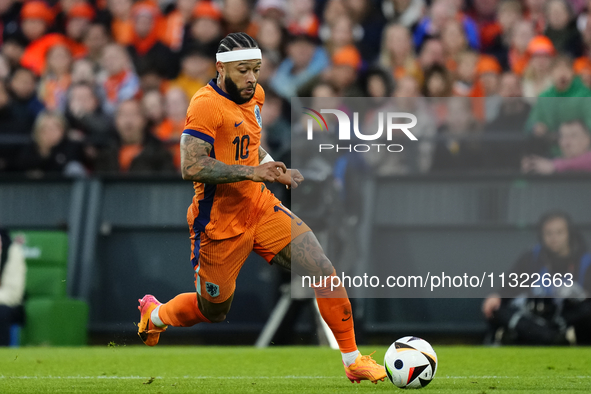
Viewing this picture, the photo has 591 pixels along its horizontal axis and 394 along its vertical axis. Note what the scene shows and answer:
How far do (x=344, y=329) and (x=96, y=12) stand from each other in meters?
9.55

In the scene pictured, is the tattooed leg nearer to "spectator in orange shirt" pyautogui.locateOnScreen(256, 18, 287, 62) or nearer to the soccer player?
the soccer player

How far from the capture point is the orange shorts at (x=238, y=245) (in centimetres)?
634

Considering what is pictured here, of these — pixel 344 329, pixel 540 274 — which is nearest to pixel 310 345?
pixel 540 274

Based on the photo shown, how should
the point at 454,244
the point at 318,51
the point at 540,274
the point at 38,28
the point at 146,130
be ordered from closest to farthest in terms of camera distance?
the point at 540,274 → the point at 454,244 → the point at 146,130 → the point at 318,51 → the point at 38,28

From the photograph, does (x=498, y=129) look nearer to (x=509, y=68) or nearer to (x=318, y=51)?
(x=509, y=68)

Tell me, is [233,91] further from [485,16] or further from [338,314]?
[485,16]

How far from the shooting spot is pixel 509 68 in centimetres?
1184

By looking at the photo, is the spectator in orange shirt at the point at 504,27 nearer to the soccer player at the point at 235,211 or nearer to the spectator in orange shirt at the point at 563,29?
the spectator in orange shirt at the point at 563,29

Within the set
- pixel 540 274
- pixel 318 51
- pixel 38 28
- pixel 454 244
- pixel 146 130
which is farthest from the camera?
pixel 38 28

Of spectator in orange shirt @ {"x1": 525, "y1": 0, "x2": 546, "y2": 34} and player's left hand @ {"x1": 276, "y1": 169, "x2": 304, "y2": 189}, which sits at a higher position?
spectator in orange shirt @ {"x1": 525, "y1": 0, "x2": 546, "y2": 34}

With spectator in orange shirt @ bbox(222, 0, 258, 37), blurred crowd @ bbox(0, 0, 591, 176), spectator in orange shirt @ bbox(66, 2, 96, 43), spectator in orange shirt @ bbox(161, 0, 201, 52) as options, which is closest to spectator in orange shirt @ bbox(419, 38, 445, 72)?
blurred crowd @ bbox(0, 0, 591, 176)

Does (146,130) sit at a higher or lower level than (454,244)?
higher

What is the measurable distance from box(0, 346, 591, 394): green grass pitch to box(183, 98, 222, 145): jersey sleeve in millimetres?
1672

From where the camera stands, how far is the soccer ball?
5.83 metres
